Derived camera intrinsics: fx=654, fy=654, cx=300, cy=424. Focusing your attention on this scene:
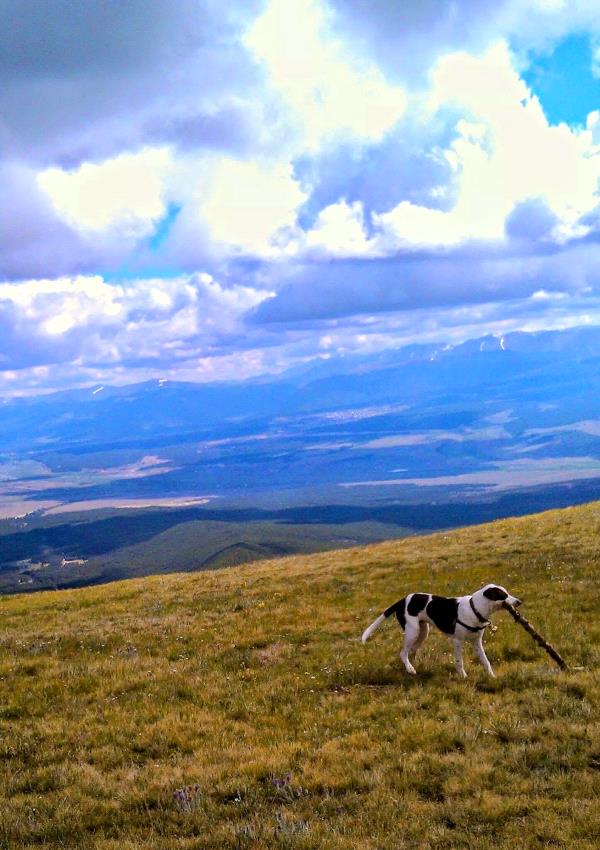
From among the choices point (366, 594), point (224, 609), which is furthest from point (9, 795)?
point (366, 594)

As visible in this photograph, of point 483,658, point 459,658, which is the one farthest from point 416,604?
point 483,658

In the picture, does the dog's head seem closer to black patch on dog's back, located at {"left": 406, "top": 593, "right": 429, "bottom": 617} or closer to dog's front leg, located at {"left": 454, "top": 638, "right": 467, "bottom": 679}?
dog's front leg, located at {"left": 454, "top": 638, "right": 467, "bottom": 679}

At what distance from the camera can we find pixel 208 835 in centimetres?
845

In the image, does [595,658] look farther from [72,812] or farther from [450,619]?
[72,812]

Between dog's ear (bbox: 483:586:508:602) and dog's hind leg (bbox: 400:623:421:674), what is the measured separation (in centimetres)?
185

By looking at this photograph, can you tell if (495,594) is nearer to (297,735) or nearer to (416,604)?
(416,604)

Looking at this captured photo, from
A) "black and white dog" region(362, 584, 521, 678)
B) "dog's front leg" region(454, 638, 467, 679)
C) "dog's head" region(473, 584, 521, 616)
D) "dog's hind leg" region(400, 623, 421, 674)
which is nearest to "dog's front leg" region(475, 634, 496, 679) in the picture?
"black and white dog" region(362, 584, 521, 678)

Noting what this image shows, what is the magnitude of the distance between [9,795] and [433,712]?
7.34 meters

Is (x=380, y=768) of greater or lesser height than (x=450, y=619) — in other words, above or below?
below

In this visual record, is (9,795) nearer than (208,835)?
No

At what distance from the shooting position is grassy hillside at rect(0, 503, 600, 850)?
862cm

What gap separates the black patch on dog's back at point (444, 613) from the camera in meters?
14.1

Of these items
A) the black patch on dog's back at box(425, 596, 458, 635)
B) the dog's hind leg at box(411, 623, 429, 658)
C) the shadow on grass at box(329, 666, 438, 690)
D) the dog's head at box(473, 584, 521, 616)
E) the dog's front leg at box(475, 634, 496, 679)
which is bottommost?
the shadow on grass at box(329, 666, 438, 690)

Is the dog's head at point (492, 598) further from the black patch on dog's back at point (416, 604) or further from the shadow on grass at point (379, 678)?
the shadow on grass at point (379, 678)
